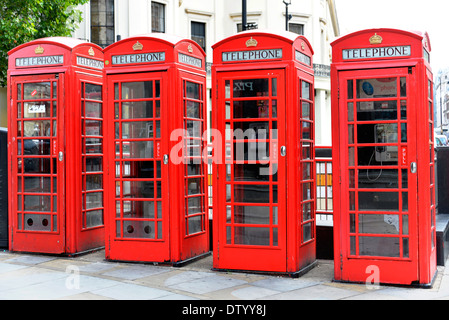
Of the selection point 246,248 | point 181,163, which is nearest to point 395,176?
point 246,248

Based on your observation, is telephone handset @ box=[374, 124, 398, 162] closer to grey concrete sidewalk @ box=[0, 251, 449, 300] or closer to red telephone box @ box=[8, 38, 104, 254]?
grey concrete sidewalk @ box=[0, 251, 449, 300]

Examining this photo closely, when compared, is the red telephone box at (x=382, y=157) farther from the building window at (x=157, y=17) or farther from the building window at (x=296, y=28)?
the building window at (x=296, y=28)

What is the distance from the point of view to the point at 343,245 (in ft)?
21.6

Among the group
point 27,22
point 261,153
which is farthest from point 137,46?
point 27,22

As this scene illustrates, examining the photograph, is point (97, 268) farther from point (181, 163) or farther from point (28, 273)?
point (181, 163)

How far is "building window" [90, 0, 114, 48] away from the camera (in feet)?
71.2

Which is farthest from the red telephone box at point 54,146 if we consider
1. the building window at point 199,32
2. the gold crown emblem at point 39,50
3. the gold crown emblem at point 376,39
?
the building window at point 199,32

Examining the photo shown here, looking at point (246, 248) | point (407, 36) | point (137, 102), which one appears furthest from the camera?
point (137, 102)

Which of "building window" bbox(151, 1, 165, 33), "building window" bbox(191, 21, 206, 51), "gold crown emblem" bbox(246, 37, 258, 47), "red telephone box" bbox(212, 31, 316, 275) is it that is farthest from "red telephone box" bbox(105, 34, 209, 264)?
"building window" bbox(191, 21, 206, 51)

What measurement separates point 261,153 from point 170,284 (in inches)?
72.8

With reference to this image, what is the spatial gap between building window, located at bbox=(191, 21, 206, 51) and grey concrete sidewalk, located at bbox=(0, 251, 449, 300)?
19.4 m

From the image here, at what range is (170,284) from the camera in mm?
6625

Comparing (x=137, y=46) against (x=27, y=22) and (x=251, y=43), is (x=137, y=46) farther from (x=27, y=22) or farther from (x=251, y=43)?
(x=27, y=22)
